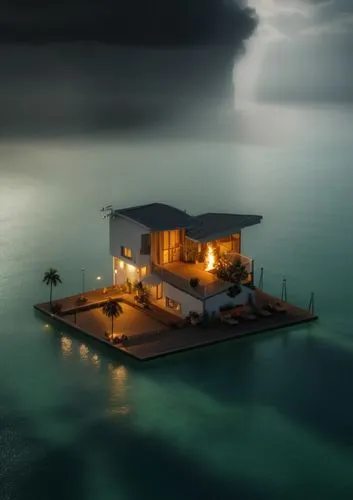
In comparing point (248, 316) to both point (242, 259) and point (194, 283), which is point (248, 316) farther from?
point (242, 259)

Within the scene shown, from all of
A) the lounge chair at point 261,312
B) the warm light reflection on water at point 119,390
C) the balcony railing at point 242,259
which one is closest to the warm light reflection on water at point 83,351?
the warm light reflection on water at point 119,390

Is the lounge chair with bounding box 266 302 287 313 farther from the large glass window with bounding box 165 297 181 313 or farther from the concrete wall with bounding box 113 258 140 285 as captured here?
the concrete wall with bounding box 113 258 140 285

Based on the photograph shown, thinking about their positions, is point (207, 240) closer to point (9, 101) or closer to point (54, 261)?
point (54, 261)

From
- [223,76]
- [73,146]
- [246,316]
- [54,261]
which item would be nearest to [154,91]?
[223,76]

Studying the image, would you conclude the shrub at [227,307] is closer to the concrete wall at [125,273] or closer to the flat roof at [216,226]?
the flat roof at [216,226]

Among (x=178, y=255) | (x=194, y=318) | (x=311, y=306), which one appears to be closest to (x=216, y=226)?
(x=178, y=255)

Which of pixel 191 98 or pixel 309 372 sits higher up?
pixel 191 98
